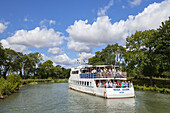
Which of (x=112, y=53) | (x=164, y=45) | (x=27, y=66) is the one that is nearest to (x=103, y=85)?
(x=164, y=45)

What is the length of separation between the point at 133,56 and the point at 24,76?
64588 millimetres

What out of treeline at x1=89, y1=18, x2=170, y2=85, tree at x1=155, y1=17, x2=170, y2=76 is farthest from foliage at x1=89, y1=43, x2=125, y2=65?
tree at x1=155, y1=17, x2=170, y2=76

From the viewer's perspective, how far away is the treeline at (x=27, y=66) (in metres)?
72.6

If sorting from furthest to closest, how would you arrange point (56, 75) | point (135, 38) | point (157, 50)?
point (56, 75)
point (135, 38)
point (157, 50)

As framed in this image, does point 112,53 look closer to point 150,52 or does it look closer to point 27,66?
point 150,52

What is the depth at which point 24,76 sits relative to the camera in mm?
87562

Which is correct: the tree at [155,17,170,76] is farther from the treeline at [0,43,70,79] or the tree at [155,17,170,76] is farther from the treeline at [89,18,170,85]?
the treeline at [0,43,70,79]

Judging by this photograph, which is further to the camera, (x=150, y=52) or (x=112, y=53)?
(x=112, y=53)

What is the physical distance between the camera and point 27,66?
8775 centimetres

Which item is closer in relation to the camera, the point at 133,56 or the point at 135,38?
the point at 133,56

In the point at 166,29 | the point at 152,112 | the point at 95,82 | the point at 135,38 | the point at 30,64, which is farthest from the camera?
the point at 30,64

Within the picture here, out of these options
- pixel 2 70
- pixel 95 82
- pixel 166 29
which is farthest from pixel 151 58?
pixel 2 70

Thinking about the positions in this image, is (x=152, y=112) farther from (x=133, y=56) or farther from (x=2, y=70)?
(x=2, y=70)

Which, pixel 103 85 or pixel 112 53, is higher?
pixel 112 53
